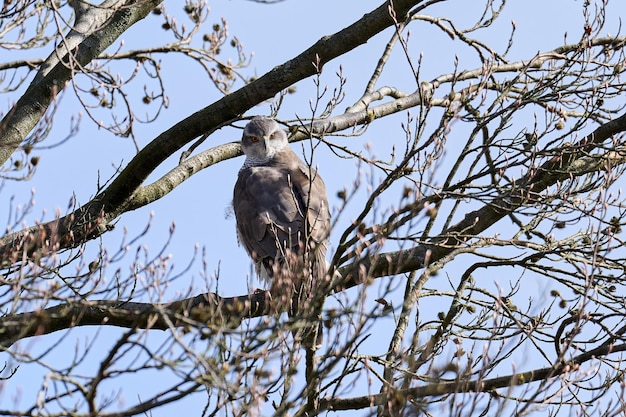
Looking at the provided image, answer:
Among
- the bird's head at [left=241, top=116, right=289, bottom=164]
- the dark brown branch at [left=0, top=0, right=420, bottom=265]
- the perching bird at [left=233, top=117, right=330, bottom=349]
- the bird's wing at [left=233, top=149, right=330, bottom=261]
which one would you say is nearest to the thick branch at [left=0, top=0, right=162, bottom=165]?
the dark brown branch at [left=0, top=0, right=420, bottom=265]

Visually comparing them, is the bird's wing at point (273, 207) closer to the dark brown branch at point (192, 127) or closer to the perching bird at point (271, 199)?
the perching bird at point (271, 199)

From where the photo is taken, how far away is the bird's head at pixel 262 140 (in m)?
8.38

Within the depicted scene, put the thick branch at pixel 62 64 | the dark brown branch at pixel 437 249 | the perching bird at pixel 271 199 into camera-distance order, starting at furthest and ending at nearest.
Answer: the thick branch at pixel 62 64 < the perching bird at pixel 271 199 < the dark brown branch at pixel 437 249

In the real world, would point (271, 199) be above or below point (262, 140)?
below

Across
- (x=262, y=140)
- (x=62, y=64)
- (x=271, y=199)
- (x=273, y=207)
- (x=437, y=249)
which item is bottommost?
(x=437, y=249)

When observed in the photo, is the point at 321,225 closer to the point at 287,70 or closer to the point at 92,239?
the point at 287,70

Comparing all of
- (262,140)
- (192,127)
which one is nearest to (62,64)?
(192,127)

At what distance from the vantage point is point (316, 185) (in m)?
7.55

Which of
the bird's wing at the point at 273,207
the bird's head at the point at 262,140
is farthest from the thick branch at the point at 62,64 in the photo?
the bird's wing at the point at 273,207

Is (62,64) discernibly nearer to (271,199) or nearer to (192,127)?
(192,127)

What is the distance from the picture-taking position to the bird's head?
838cm

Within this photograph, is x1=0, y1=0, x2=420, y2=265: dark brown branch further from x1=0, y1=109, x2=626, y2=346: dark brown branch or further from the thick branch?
the thick branch

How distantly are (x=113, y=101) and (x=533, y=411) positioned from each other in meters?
4.65

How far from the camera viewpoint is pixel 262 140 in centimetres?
834
